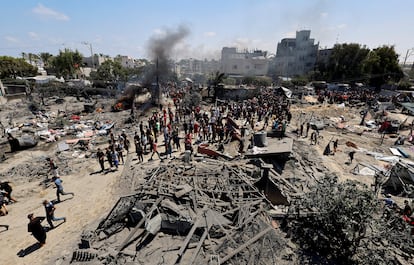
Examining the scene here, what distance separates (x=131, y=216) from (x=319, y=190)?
594cm

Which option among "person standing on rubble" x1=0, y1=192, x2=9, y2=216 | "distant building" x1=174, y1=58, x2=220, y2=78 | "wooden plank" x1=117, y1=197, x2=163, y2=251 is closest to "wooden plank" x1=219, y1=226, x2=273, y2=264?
"wooden plank" x1=117, y1=197, x2=163, y2=251

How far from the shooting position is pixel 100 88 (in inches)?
1393

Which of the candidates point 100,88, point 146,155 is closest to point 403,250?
point 146,155

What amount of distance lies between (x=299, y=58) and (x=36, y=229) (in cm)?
7144

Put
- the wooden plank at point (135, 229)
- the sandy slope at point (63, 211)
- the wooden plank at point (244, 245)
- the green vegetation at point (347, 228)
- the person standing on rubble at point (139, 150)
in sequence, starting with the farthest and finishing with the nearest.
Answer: the person standing on rubble at point (139, 150) < the sandy slope at point (63, 211) < the wooden plank at point (135, 229) < the wooden plank at point (244, 245) < the green vegetation at point (347, 228)

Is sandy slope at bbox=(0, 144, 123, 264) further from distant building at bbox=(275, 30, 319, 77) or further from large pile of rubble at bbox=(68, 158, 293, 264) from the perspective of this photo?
distant building at bbox=(275, 30, 319, 77)

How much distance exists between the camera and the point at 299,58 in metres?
65.0

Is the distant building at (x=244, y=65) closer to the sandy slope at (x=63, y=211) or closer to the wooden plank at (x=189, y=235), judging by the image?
the sandy slope at (x=63, y=211)

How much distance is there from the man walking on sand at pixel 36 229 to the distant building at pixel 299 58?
6664 cm

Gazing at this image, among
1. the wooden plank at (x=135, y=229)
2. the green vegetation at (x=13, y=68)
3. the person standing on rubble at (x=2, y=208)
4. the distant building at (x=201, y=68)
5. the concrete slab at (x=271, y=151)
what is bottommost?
the person standing on rubble at (x=2, y=208)

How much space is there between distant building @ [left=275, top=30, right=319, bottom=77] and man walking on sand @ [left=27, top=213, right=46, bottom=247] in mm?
66637

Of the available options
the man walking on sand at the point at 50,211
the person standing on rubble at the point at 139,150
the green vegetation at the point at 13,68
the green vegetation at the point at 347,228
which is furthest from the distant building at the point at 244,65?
the man walking on sand at the point at 50,211

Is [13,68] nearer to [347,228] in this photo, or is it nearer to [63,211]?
[63,211]

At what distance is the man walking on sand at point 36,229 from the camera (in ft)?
20.8
